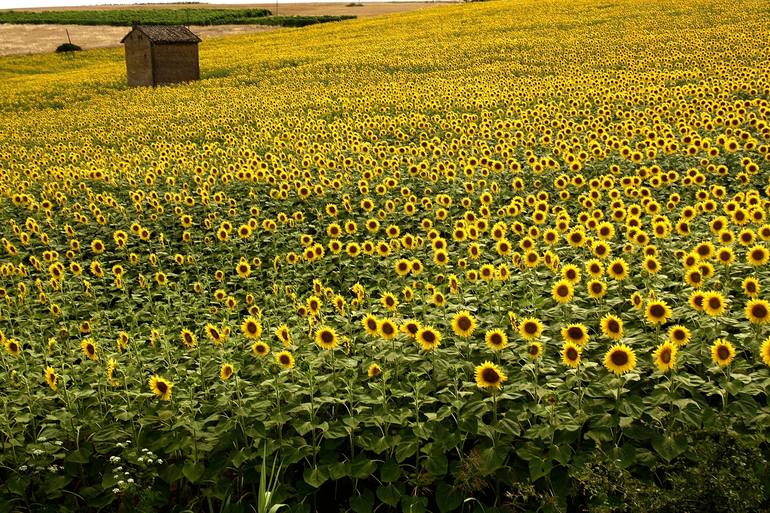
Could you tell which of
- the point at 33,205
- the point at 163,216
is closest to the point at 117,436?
the point at 163,216

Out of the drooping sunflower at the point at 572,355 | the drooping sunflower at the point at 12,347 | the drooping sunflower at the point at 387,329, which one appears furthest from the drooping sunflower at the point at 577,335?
the drooping sunflower at the point at 12,347

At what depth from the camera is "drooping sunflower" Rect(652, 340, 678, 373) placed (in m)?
3.88

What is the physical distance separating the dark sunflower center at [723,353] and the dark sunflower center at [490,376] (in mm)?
1369

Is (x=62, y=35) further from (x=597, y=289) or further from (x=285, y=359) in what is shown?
(x=597, y=289)

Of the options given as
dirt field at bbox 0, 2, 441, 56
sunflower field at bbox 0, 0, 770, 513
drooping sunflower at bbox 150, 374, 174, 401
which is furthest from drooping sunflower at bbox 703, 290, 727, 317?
dirt field at bbox 0, 2, 441, 56

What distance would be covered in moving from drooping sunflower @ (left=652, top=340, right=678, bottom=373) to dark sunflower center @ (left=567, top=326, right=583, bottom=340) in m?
0.47

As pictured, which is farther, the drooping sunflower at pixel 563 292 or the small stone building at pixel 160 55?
the small stone building at pixel 160 55

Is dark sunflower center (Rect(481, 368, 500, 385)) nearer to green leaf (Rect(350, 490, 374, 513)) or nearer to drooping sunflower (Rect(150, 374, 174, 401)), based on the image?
green leaf (Rect(350, 490, 374, 513))

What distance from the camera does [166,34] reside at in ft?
101

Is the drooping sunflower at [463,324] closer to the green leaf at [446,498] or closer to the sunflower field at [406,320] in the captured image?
the sunflower field at [406,320]

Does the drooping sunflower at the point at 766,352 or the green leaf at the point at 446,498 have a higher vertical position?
the drooping sunflower at the point at 766,352

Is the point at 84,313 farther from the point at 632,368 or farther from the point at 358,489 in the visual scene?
the point at 632,368

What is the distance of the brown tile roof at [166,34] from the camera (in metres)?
30.1

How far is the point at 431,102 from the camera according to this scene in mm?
17922
